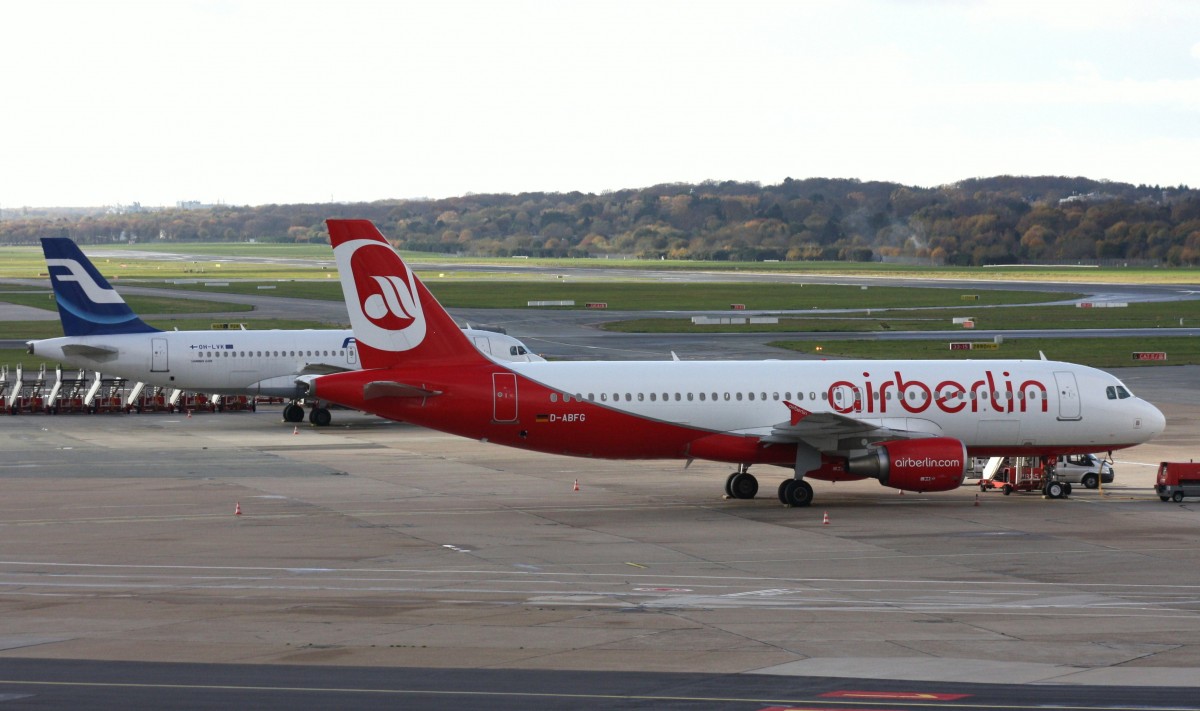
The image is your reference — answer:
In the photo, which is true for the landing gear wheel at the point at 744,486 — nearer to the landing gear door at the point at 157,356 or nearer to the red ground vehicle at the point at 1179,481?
the red ground vehicle at the point at 1179,481

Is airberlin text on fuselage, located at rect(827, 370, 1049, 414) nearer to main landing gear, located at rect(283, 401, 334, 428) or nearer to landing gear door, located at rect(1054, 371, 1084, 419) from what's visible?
landing gear door, located at rect(1054, 371, 1084, 419)

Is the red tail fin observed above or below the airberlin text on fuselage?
above

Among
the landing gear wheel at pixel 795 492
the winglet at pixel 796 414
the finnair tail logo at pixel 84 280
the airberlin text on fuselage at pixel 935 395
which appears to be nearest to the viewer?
the winglet at pixel 796 414

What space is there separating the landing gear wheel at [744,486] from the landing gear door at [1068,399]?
8703 millimetres

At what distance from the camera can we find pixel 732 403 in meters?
38.1

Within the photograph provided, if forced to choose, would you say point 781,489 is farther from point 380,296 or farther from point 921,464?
point 380,296

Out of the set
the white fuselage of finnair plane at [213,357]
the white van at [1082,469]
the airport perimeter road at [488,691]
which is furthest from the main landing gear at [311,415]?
the airport perimeter road at [488,691]

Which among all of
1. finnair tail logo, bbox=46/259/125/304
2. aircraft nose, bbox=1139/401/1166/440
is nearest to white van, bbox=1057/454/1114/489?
aircraft nose, bbox=1139/401/1166/440

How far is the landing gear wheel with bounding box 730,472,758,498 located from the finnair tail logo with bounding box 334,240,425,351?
9.55 m

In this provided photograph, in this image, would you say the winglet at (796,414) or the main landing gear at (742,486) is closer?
the winglet at (796,414)

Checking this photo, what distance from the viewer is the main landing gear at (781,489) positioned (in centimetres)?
3697

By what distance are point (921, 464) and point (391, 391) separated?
13611 millimetres

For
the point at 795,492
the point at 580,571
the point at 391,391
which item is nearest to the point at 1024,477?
the point at 795,492

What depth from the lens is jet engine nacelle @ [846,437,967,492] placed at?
35.9 meters
